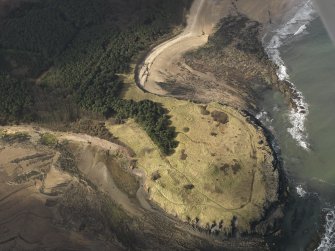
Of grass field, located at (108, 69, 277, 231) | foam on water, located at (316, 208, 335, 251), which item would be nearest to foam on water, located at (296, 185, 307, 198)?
grass field, located at (108, 69, 277, 231)

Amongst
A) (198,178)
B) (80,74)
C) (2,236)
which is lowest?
(2,236)

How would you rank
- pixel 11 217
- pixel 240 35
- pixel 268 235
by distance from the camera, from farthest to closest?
pixel 240 35
pixel 11 217
pixel 268 235

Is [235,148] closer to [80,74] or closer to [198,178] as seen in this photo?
[198,178]

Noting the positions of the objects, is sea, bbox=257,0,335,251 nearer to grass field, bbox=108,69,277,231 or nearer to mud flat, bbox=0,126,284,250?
grass field, bbox=108,69,277,231

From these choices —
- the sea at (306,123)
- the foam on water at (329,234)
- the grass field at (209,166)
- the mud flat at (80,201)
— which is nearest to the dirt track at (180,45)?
the grass field at (209,166)

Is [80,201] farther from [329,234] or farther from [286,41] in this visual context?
[286,41]

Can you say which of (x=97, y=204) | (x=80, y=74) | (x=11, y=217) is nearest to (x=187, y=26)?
(x=80, y=74)
